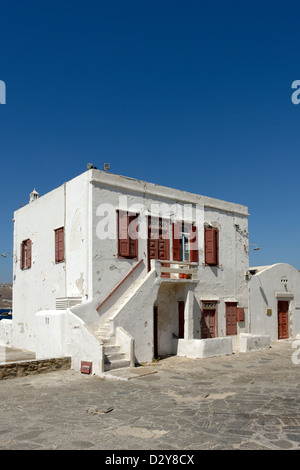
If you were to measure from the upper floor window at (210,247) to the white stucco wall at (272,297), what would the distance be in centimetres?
287

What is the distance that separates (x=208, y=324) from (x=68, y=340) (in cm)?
679

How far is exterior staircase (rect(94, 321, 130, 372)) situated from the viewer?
12.4 meters

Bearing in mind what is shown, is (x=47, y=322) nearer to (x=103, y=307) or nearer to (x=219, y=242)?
(x=103, y=307)

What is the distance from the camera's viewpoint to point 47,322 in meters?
14.3

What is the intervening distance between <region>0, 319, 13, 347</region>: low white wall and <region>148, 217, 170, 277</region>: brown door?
8358 millimetres

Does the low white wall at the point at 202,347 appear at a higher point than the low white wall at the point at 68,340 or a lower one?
lower

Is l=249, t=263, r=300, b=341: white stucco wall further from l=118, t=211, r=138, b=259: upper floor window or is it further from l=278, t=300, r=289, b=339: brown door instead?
l=118, t=211, r=138, b=259: upper floor window

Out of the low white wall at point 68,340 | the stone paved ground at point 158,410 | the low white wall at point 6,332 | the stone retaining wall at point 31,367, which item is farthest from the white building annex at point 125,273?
the stone paved ground at point 158,410

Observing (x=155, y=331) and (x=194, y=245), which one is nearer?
(x=155, y=331)

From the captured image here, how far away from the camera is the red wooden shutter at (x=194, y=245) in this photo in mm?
17547

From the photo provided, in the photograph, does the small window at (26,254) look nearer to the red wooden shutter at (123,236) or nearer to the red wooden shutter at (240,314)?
the red wooden shutter at (123,236)

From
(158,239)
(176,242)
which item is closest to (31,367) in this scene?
(158,239)

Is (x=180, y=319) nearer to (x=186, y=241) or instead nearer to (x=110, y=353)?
(x=186, y=241)

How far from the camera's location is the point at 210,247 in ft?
59.9
